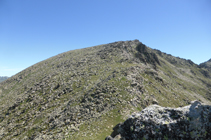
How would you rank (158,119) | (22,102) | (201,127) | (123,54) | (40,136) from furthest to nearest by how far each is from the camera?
(123,54) → (22,102) → (40,136) → (158,119) → (201,127)

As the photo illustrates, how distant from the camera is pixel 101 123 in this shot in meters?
24.2

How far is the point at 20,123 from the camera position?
3581 cm

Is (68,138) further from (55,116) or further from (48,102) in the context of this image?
(48,102)

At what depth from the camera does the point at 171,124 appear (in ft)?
31.3

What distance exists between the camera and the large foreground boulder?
877cm

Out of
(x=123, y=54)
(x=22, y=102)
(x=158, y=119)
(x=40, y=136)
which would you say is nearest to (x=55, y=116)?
(x=40, y=136)

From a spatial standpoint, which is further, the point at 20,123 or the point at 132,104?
the point at 20,123

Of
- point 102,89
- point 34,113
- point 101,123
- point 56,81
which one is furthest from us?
point 56,81

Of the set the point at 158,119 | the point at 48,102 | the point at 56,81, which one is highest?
the point at 56,81

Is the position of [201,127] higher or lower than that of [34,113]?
lower

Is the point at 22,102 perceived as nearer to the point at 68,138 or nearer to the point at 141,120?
the point at 68,138

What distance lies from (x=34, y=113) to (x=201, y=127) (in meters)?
46.0

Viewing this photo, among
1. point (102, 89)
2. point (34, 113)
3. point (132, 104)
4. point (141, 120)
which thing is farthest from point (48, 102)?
point (141, 120)

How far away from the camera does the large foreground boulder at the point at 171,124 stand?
8766mm
